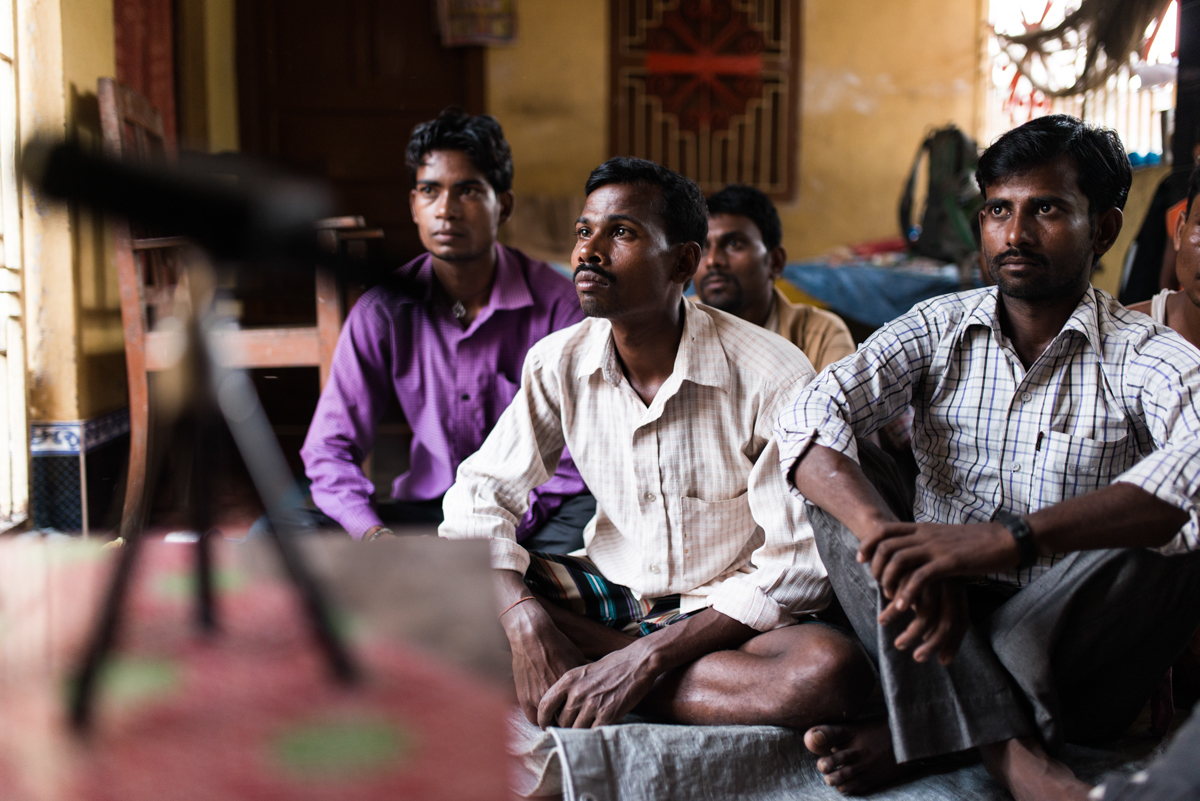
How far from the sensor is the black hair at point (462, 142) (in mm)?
2326

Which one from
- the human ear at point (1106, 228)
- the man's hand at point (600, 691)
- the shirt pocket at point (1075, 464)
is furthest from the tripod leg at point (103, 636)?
the human ear at point (1106, 228)

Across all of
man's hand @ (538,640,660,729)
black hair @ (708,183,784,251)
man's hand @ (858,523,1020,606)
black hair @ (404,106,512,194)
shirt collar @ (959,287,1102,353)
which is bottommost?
man's hand @ (538,640,660,729)

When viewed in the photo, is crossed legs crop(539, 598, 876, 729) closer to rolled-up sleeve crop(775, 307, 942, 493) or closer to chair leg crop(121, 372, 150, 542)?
rolled-up sleeve crop(775, 307, 942, 493)

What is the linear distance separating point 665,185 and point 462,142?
75cm

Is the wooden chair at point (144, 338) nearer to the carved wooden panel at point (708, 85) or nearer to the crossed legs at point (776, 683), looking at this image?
the crossed legs at point (776, 683)


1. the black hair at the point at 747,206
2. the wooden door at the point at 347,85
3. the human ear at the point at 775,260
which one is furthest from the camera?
the wooden door at the point at 347,85

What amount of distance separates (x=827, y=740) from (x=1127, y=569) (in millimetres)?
541

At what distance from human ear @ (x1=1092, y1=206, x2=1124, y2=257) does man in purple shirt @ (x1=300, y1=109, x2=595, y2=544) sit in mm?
1196

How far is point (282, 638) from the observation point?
851 millimetres

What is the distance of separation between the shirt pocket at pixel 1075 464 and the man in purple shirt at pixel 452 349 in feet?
3.46

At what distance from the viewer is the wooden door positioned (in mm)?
4887

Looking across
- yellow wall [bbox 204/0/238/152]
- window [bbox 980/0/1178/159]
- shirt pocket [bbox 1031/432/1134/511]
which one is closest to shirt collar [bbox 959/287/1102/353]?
shirt pocket [bbox 1031/432/1134/511]

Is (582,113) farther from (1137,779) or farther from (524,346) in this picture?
(1137,779)

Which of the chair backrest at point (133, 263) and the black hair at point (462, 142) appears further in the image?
the chair backrest at point (133, 263)
